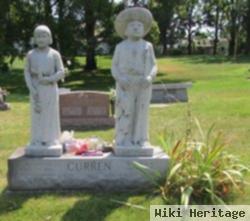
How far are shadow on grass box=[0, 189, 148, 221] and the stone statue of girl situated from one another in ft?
1.90

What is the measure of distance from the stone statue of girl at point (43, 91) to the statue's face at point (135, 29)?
1.05 meters

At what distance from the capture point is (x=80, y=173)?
25.8ft

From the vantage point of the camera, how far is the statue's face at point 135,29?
304 inches

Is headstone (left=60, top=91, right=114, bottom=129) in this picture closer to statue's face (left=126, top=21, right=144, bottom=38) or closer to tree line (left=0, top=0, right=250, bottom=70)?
statue's face (left=126, top=21, right=144, bottom=38)

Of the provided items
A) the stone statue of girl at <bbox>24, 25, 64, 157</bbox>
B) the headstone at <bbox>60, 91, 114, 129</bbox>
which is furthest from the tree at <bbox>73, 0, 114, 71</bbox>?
the stone statue of girl at <bbox>24, 25, 64, 157</bbox>

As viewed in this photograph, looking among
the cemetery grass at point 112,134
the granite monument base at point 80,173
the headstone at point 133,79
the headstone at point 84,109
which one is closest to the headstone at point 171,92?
the cemetery grass at point 112,134

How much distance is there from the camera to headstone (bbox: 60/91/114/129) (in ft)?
47.4

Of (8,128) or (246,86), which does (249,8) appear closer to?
(246,86)

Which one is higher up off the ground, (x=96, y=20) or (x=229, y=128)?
(x=96, y=20)

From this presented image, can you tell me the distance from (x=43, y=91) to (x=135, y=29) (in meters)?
1.50

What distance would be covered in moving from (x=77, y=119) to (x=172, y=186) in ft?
23.4

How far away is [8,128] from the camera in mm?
13992

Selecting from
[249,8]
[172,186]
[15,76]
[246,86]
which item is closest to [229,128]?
[172,186]

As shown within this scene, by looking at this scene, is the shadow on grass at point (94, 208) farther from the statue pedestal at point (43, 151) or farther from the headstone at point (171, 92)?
the headstone at point (171, 92)
